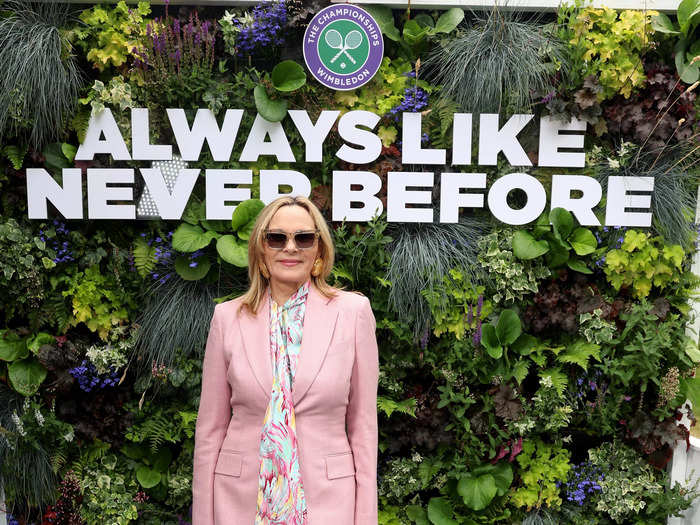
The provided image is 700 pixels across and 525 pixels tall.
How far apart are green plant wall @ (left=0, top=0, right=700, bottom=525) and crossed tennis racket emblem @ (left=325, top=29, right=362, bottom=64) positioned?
6.8 inches

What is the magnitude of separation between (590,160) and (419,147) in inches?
41.1

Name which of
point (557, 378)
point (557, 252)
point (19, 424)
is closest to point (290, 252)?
point (557, 252)

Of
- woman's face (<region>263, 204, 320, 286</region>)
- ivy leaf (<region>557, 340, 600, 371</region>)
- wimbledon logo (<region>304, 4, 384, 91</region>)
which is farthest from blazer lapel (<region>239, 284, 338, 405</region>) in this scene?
ivy leaf (<region>557, 340, 600, 371</region>)

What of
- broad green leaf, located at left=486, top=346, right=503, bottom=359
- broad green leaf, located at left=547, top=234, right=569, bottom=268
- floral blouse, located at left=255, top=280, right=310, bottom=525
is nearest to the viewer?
floral blouse, located at left=255, top=280, right=310, bottom=525

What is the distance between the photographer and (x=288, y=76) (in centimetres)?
314

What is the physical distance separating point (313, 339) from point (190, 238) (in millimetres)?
1575

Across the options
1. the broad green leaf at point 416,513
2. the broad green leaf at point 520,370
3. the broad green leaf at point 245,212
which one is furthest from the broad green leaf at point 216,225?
the broad green leaf at point 416,513

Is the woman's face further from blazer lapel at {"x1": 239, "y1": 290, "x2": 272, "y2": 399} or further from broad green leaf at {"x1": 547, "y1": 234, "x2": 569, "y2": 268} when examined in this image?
broad green leaf at {"x1": 547, "y1": 234, "x2": 569, "y2": 268}

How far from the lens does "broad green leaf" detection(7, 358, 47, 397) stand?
3.15m

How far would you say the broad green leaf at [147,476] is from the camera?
324 cm

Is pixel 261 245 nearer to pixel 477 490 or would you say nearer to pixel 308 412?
pixel 308 412

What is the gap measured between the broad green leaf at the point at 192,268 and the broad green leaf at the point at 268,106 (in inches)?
35.6

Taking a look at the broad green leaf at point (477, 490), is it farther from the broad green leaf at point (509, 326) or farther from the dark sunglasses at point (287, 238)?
the dark sunglasses at point (287, 238)

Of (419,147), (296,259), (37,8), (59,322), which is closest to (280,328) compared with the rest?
(296,259)
